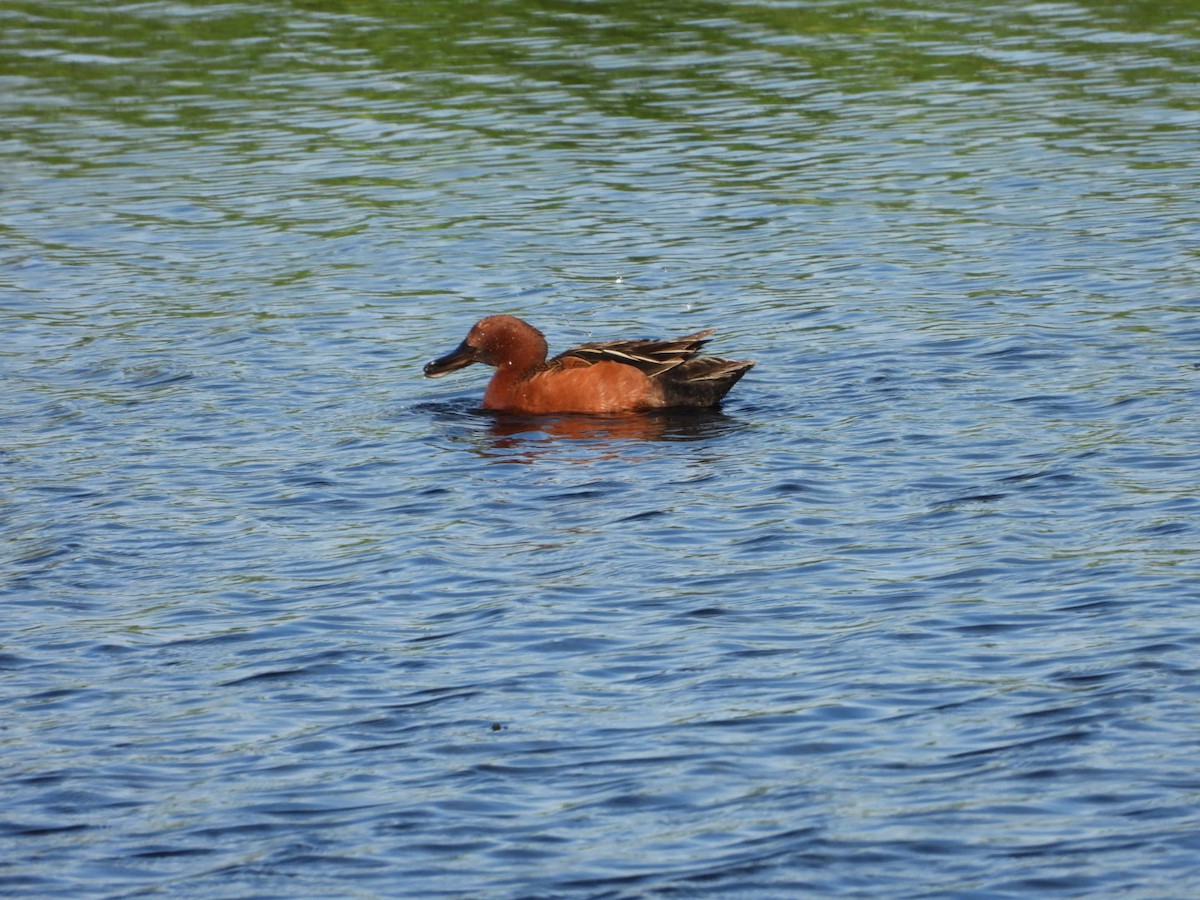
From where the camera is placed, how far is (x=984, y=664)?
8797mm

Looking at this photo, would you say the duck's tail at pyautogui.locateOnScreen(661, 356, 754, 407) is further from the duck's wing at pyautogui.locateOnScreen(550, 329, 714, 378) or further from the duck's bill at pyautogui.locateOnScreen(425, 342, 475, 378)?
the duck's bill at pyautogui.locateOnScreen(425, 342, 475, 378)

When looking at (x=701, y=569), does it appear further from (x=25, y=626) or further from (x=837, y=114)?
(x=837, y=114)

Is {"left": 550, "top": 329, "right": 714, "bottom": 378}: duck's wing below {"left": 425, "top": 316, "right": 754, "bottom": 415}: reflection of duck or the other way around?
the other way around

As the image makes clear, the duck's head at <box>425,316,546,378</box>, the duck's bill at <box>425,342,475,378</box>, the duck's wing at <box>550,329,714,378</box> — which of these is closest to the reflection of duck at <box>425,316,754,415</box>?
the duck's wing at <box>550,329,714,378</box>

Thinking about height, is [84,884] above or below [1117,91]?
below

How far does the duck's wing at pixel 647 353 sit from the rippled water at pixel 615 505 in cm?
45

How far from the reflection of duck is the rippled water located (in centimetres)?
23

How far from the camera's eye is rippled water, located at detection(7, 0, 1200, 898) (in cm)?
752

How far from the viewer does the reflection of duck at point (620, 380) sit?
1395 cm

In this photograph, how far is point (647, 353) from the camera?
13.9 meters

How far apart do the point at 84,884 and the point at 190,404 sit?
7.66 meters

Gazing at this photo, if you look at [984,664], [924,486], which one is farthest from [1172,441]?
[984,664]

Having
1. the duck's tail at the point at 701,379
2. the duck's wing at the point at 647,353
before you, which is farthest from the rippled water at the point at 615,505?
the duck's wing at the point at 647,353

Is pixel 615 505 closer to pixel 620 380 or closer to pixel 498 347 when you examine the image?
pixel 620 380
